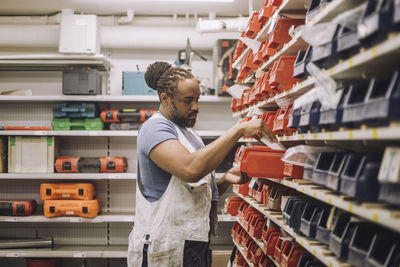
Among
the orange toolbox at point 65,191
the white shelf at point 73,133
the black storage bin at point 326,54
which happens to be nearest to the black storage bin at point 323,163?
the black storage bin at point 326,54

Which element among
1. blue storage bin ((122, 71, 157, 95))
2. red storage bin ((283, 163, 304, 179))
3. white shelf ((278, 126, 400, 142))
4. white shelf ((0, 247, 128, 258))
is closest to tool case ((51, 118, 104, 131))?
blue storage bin ((122, 71, 157, 95))

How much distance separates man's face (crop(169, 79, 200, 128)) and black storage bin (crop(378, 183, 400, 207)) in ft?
3.69

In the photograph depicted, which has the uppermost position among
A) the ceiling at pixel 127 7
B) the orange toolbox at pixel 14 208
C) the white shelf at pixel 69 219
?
the ceiling at pixel 127 7

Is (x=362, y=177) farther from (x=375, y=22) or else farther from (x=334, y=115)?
(x=375, y=22)

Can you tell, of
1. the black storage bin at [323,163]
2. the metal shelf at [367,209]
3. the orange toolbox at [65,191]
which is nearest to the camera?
the metal shelf at [367,209]

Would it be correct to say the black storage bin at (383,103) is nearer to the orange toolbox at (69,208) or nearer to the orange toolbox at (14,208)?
the orange toolbox at (69,208)

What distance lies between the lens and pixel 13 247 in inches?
183

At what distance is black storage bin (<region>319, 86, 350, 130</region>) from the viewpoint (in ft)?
5.16

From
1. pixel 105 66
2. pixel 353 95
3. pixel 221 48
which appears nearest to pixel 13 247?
pixel 105 66

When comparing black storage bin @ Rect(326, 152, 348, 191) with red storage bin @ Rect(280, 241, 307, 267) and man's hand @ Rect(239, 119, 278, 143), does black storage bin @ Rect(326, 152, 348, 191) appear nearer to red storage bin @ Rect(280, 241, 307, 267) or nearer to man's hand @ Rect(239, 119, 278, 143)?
man's hand @ Rect(239, 119, 278, 143)

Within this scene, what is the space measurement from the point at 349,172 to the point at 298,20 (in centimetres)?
120

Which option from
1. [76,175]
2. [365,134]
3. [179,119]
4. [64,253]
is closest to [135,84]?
[76,175]

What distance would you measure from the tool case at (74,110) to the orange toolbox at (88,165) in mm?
526

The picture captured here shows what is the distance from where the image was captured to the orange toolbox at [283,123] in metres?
2.29
